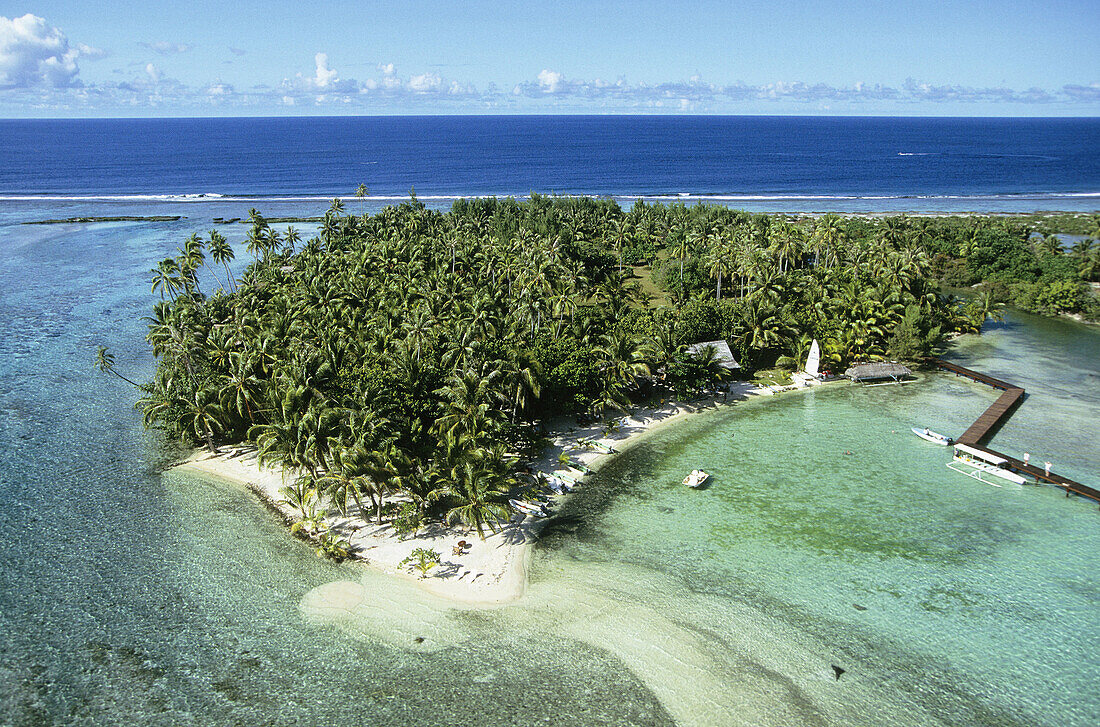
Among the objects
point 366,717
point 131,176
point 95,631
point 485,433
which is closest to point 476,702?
point 366,717

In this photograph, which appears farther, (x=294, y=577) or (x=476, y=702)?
(x=294, y=577)

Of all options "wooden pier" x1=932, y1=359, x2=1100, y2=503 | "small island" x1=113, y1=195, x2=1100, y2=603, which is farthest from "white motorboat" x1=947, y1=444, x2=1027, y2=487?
"small island" x1=113, y1=195, x2=1100, y2=603

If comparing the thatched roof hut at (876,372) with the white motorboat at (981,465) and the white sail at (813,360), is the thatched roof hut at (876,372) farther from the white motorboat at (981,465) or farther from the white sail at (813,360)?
the white motorboat at (981,465)

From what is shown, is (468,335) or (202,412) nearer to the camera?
(202,412)

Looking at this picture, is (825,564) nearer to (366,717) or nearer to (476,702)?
(476,702)

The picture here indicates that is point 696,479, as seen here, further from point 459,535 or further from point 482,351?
point 482,351

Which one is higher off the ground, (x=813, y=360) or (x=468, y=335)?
(x=468, y=335)

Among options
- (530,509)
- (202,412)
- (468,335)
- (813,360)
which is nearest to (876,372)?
A: (813,360)

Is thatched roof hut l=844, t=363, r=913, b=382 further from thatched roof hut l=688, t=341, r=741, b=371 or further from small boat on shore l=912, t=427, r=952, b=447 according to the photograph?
thatched roof hut l=688, t=341, r=741, b=371
